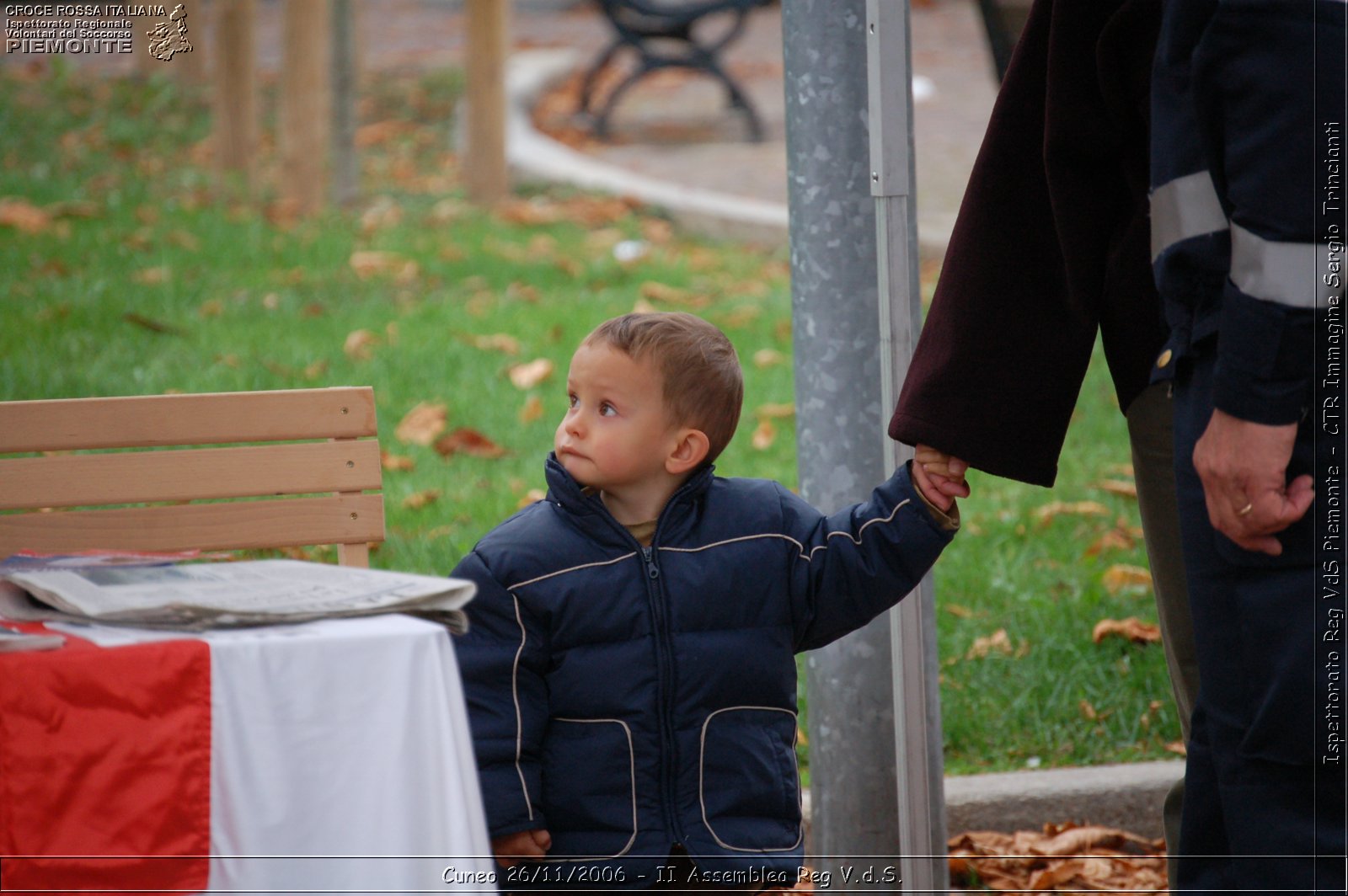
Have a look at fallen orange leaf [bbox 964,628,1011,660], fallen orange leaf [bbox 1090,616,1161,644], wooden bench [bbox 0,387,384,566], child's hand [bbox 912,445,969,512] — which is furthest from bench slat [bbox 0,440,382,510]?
fallen orange leaf [bbox 1090,616,1161,644]

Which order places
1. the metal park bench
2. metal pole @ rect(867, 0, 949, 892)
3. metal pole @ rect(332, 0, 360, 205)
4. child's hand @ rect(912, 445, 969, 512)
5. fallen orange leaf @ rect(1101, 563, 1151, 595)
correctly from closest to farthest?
child's hand @ rect(912, 445, 969, 512) < metal pole @ rect(867, 0, 949, 892) < fallen orange leaf @ rect(1101, 563, 1151, 595) < metal pole @ rect(332, 0, 360, 205) < the metal park bench

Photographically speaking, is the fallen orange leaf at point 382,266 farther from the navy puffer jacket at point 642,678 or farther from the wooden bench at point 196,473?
the navy puffer jacket at point 642,678

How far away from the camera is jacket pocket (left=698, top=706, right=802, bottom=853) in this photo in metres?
2.23

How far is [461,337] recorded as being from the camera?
19.5 ft

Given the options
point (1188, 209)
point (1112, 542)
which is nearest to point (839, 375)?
point (1188, 209)

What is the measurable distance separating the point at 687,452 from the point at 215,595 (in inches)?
32.7

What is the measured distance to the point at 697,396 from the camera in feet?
7.76

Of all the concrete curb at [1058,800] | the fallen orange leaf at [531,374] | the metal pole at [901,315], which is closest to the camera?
the metal pole at [901,315]

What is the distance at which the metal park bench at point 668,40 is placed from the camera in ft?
35.9

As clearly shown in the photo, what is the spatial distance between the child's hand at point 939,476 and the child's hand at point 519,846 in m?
0.78

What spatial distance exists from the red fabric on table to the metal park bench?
9726mm

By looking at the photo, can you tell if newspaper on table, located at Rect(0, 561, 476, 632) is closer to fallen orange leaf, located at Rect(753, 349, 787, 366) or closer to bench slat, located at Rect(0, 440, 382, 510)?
bench slat, located at Rect(0, 440, 382, 510)

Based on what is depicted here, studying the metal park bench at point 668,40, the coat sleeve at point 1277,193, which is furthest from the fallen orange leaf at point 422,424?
the metal park bench at point 668,40

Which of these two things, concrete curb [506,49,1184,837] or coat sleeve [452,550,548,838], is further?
concrete curb [506,49,1184,837]
